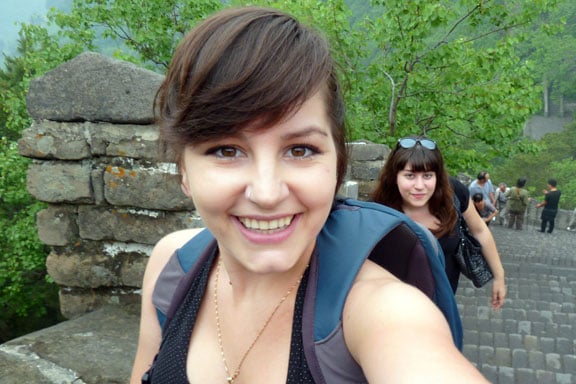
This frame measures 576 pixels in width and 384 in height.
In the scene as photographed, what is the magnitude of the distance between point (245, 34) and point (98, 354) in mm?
1555

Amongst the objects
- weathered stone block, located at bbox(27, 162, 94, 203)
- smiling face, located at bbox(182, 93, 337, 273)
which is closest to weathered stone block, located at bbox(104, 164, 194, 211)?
weathered stone block, located at bbox(27, 162, 94, 203)

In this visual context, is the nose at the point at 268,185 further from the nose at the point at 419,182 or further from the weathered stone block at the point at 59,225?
the nose at the point at 419,182

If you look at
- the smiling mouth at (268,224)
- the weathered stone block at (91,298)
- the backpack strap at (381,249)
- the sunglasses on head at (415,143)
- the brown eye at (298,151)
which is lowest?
the weathered stone block at (91,298)

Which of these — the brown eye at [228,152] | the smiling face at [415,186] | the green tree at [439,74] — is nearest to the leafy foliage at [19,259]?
the green tree at [439,74]

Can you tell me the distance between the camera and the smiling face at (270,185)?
1.11 m

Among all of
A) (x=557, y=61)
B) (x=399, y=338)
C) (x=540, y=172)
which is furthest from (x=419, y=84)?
(x=557, y=61)

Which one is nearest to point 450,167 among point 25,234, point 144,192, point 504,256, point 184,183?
point 504,256

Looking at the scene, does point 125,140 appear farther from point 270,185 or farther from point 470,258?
point 470,258

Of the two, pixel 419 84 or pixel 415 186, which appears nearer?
pixel 415 186

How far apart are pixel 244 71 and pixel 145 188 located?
1.54 m

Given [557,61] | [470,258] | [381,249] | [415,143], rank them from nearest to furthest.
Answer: [381,249] < [470,258] < [415,143] < [557,61]

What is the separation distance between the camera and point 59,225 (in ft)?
8.71

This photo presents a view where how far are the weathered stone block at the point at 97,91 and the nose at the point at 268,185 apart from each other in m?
1.43

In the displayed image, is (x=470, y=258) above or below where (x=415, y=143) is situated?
below
